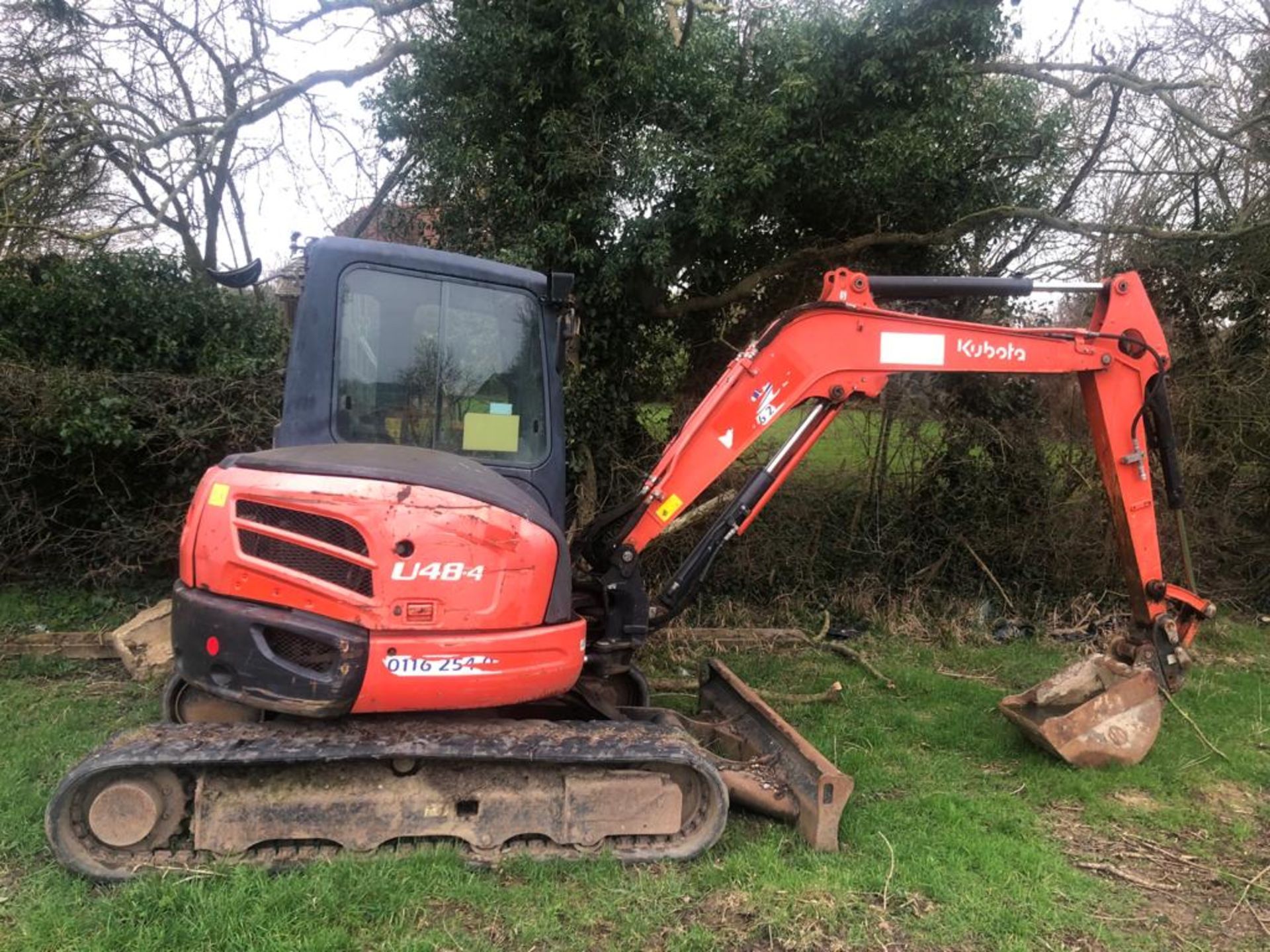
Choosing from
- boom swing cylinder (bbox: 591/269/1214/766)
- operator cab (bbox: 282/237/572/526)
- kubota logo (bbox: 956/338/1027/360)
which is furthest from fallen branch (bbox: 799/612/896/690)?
operator cab (bbox: 282/237/572/526)

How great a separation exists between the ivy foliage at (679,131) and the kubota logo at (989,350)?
9.01 ft

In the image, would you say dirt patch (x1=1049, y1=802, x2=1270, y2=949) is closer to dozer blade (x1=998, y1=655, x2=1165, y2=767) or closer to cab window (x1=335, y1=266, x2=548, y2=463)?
dozer blade (x1=998, y1=655, x2=1165, y2=767)

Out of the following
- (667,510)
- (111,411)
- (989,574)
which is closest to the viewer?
(667,510)

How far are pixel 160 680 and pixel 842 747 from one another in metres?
4.52

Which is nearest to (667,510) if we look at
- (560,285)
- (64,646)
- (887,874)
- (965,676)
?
(560,285)

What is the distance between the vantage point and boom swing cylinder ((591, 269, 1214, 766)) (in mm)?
4461

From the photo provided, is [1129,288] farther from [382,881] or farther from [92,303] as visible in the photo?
[92,303]

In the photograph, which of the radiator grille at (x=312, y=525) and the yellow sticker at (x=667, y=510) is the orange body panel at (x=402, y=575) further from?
the yellow sticker at (x=667, y=510)

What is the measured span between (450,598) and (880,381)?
8.23 feet

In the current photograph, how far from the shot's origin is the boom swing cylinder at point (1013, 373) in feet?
14.6

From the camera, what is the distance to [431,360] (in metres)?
3.92

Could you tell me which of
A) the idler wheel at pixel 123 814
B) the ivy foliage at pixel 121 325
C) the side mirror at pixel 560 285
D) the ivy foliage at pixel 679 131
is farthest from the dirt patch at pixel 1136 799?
the ivy foliage at pixel 121 325

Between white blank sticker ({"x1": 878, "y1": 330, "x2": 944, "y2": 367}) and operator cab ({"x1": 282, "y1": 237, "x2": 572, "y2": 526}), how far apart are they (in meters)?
1.68

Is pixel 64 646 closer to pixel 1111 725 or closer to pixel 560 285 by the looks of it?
pixel 560 285
